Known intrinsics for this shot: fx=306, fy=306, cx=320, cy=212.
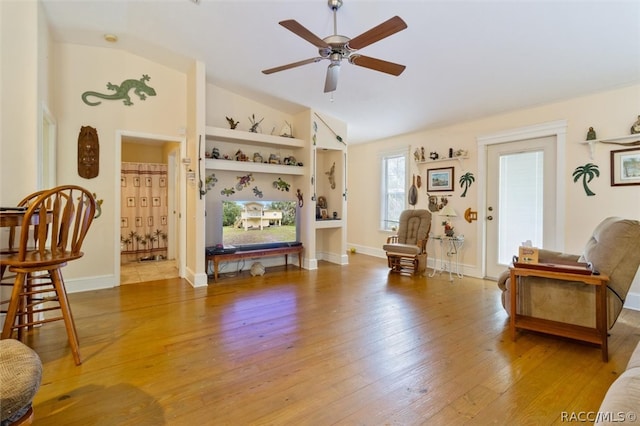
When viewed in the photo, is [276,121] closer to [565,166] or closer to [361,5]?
[361,5]

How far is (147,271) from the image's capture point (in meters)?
4.87

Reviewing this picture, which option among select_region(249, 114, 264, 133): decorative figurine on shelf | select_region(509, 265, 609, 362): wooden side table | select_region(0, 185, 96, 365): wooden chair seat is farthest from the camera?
select_region(249, 114, 264, 133): decorative figurine on shelf

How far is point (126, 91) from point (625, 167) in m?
6.07

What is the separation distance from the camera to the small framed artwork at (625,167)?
3221mm

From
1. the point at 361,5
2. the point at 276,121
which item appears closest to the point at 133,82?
the point at 276,121

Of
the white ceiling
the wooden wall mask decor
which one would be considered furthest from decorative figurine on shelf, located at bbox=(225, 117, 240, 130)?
the wooden wall mask decor

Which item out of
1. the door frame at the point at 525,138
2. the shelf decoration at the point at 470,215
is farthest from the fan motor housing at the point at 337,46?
the shelf decoration at the point at 470,215

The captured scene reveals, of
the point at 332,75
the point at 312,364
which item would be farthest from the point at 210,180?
the point at 312,364

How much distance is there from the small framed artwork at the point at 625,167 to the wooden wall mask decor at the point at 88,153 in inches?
242

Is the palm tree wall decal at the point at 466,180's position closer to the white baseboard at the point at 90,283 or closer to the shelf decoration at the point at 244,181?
the shelf decoration at the point at 244,181

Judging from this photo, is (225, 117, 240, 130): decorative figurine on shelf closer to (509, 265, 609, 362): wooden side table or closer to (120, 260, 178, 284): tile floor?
(120, 260, 178, 284): tile floor

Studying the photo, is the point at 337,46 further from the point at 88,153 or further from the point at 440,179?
the point at 88,153

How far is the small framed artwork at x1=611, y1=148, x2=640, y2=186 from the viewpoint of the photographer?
10.6ft

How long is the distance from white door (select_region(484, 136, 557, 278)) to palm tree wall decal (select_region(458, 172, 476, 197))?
242mm
